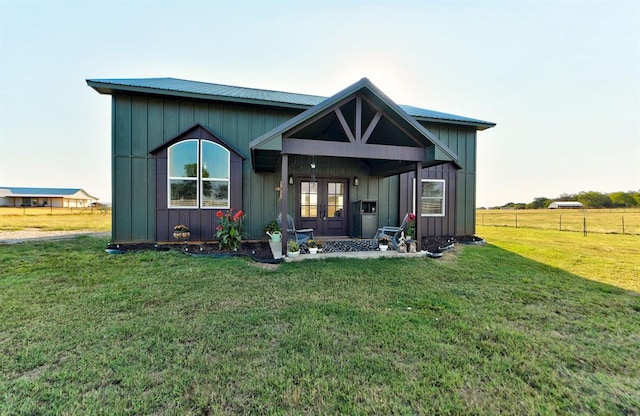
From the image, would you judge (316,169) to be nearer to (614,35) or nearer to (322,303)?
(322,303)

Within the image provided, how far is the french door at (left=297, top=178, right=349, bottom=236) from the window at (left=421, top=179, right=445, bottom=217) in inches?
110

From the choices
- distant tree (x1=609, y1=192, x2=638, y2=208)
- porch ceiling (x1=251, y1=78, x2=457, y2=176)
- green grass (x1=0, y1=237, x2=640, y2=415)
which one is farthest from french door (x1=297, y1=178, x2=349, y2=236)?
distant tree (x1=609, y1=192, x2=638, y2=208)

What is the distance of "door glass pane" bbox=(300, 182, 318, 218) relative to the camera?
802 centimetres

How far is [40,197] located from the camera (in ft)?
157

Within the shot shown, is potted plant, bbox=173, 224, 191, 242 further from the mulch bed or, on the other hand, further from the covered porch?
the covered porch

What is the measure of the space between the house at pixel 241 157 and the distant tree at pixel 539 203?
55209 millimetres

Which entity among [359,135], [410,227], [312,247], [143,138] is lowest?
[312,247]

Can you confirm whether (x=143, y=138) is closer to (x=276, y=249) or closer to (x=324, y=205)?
(x=276, y=249)

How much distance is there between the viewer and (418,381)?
6.06 feet

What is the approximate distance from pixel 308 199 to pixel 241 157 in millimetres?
2360

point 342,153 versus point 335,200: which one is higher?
point 342,153

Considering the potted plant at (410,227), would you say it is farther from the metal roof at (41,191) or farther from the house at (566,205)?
the metal roof at (41,191)

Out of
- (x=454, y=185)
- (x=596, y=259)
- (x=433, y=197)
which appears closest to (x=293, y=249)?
(x=433, y=197)

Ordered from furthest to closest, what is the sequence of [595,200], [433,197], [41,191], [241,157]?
[41,191], [595,200], [433,197], [241,157]
